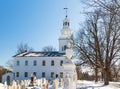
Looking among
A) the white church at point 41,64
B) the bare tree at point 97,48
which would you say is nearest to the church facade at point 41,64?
the white church at point 41,64

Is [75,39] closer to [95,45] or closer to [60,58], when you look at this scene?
[95,45]

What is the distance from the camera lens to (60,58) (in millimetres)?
59906

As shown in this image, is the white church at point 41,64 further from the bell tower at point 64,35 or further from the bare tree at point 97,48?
the bare tree at point 97,48

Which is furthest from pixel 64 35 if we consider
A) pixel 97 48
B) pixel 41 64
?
pixel 97 48

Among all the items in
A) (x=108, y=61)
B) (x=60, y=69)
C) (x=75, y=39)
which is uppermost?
(x=75, y=39)

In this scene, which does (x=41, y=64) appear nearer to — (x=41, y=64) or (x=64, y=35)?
(x=41, y=64)

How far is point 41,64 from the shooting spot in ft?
199

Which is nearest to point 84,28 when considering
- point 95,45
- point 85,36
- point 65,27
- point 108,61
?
point 85,36

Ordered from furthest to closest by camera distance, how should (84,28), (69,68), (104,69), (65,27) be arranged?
1. (65,27)
2. (84,28)
3. (104,69)
4. (69,68)

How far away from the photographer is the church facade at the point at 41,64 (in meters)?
59.8

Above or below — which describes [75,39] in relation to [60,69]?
above

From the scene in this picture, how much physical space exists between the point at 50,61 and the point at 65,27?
28.0 ft

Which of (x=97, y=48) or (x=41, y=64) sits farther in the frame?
(x=41, y=64)


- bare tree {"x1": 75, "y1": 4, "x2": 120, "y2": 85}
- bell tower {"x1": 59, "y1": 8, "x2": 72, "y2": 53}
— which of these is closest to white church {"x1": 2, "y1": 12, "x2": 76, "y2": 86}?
bell tower {"x1": 59, "y1": 8, "x2": 72, "y2": 53}
